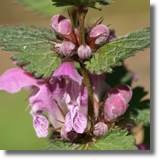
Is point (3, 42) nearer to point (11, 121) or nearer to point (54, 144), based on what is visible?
point (54, 144)

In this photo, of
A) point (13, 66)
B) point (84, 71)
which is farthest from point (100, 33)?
point (13, 66)

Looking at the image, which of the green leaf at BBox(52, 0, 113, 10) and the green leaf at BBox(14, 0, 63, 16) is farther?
the green leaf at BBox(14, 0, 63, 16)

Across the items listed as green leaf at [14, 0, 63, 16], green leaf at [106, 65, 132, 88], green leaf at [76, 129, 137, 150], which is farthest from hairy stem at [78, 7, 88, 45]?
green leaf at [14, 0, 63, 16]

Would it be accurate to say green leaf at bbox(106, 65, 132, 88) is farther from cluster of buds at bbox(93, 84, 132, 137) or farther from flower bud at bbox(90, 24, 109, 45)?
flower bud at bbox(90, 24, 109, 45)

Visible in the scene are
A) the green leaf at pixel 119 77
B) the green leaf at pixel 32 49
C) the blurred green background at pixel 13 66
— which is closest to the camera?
the green leaf at pixel 32 49

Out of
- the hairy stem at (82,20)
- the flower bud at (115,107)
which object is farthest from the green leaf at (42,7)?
the flower bud at (115,107)

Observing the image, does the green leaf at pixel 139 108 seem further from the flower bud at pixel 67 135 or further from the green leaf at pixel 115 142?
the flower bud at pixel 67 135

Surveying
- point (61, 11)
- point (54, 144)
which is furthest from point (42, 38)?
point (61, 11)
